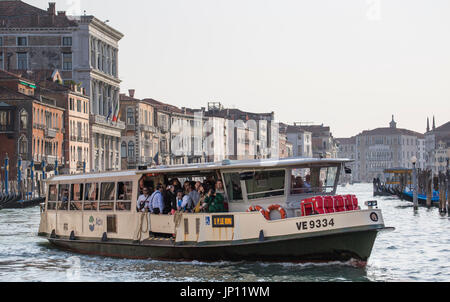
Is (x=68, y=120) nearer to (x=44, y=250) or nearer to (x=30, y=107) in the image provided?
(x=30, y=107)

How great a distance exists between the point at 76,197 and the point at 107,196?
118cm

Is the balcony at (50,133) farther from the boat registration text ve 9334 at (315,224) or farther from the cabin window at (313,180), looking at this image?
the boat registration text ve 9334 at (315,224)

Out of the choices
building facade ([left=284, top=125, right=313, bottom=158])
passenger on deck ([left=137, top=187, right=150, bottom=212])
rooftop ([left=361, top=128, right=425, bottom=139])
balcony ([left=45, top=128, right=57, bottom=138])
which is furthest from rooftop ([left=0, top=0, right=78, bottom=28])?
rooftop ([left=361, top=128, right=425, bottom=139])

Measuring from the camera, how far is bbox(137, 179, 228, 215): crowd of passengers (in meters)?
16.5

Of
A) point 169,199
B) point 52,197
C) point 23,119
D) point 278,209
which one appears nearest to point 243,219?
point 278,209

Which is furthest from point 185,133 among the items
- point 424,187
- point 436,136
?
point 436,136

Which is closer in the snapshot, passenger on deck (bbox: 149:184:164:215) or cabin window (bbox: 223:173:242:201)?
cabin window (bbox: 223:173:242:201)

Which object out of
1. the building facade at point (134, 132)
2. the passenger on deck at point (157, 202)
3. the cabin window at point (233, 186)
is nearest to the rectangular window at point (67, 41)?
the building facade at point (134, 132)

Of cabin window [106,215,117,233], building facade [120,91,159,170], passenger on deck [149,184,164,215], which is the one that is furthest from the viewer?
building facade [120,91,159,170]

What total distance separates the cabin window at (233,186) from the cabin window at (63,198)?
447 centimetres

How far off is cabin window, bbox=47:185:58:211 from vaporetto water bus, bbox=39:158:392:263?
3.93ft

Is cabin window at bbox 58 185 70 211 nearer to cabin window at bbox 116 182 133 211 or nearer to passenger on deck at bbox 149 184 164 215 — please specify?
cabin window at bbox 116 182 133 211

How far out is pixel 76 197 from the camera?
765 inches
